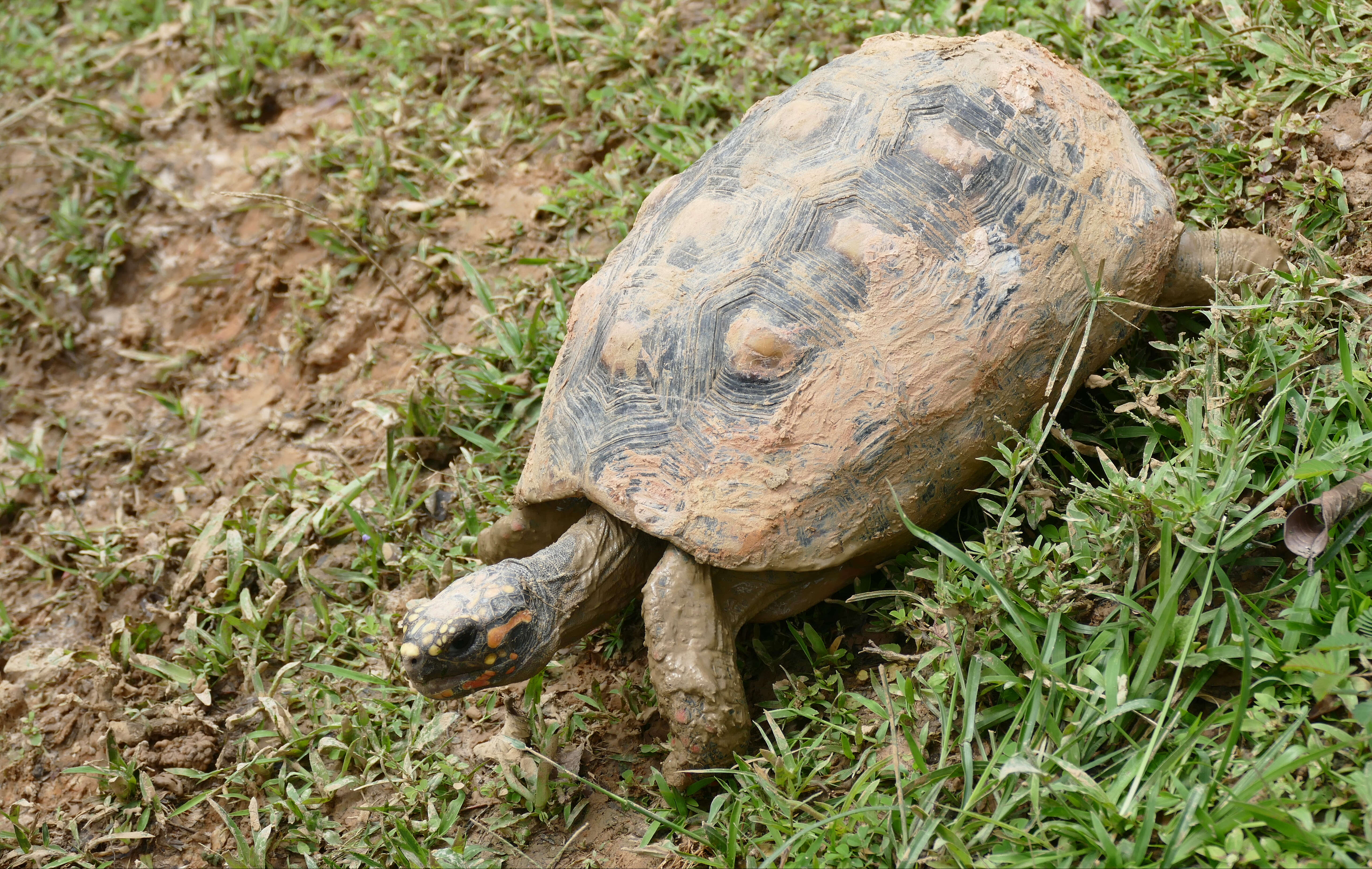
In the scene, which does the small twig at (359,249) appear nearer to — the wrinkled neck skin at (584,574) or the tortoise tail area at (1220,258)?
the wrinkled neck skin at (584,574)

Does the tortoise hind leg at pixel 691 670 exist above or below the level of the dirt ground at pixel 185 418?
above

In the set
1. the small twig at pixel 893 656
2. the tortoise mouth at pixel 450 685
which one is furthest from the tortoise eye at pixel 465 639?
the small twig at pixel 893 656

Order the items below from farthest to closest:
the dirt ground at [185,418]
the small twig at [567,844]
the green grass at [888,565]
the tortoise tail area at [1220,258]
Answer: the dirt ground at [185,418], the tortoise tail area at [1220,258], the small twig at [567,844], the green grass at [888,565]

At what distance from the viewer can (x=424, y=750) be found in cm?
321

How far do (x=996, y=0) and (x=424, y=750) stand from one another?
3888 millimetres

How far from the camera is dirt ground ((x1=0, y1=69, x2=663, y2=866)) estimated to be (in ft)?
11.0

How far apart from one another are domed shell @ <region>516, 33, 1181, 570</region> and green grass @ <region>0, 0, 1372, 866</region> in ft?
0.88

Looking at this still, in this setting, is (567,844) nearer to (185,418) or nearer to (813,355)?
(813,355)

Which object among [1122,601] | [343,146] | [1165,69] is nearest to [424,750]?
[1122,601]

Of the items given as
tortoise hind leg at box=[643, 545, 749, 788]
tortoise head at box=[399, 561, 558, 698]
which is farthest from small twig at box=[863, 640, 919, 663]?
tortoise head at box=[399, 561, 558, 698]

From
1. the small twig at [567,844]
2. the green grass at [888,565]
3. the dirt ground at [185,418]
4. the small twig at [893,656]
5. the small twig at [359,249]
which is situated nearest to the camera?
the green grass at [888,565]

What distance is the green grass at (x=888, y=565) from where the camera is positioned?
90.8 inches

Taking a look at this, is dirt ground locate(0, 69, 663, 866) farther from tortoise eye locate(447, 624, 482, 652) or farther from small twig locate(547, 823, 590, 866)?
tortoise eye locate(447, 624, 482, 652)

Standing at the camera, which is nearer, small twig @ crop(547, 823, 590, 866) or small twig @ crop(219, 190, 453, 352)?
small twig @ crop(547, 823, 590, 866)
